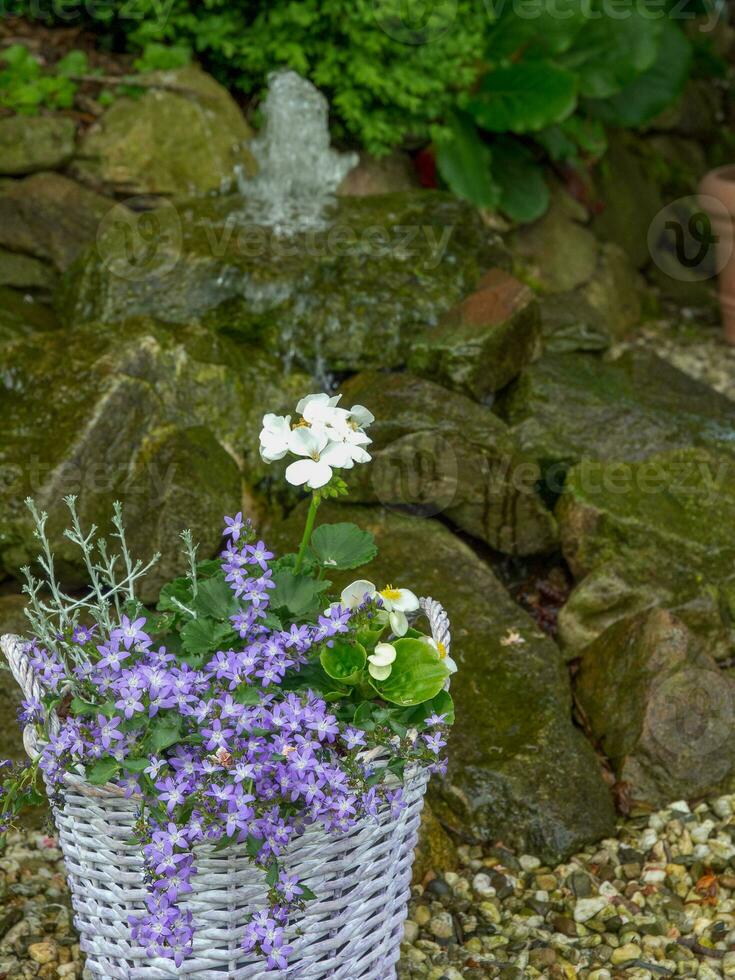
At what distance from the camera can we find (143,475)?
10.3 feet

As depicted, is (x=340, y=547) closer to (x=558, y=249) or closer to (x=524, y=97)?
(x=524, y=97)

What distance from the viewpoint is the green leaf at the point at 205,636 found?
6.28 ft

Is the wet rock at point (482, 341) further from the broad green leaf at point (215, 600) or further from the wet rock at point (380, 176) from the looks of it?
the broad green leaf at point (215, 600)

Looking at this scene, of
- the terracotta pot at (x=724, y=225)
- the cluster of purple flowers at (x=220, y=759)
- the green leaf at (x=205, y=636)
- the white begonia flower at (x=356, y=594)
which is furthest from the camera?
the terracotta pot at (x=724, y=225)

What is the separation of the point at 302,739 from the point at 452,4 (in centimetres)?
378

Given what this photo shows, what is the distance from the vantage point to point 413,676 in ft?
6.48

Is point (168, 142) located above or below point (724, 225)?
above

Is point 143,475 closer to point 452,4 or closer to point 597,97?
point 452,4

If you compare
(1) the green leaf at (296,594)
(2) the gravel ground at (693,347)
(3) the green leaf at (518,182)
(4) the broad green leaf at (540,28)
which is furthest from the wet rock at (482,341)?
(1) the green leaf at (296,594)

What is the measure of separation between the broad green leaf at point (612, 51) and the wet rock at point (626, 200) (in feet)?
2.46

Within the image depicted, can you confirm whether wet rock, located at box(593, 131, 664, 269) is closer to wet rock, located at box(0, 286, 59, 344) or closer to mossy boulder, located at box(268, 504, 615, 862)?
wet rock, located at box(0, 286, 59, 344)

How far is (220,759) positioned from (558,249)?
412 cm

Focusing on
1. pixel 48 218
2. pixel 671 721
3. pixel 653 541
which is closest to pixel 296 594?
pixel 671 721

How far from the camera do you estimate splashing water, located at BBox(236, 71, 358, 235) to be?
4.51 metres
